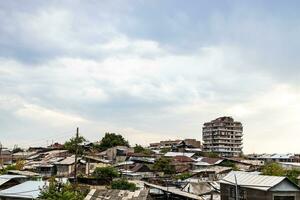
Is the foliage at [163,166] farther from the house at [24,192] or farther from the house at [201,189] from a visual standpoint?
the house at [24,192]

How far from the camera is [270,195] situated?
25547mm

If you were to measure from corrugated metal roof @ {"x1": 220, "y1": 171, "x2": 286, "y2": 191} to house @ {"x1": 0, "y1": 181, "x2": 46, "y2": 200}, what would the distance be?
46.8ft

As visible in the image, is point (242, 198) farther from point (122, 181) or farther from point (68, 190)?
point (122, 181)

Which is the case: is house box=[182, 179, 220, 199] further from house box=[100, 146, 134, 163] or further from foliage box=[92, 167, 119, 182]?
house box=[100, 146, 134, 163]

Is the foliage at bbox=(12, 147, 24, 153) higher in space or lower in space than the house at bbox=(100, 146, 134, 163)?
higher

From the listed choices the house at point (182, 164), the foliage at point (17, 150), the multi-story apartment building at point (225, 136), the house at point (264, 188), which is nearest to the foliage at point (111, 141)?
the house at point (182, 164)

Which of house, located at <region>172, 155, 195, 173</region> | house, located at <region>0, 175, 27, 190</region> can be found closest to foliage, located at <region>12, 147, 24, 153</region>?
house, located at <region>172, 155, 195, 173</region>

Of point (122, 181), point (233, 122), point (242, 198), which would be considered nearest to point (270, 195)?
point (242, 198)

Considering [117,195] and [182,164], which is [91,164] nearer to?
[182,164]

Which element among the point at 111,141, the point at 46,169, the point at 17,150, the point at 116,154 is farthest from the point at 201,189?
the point at 17,150

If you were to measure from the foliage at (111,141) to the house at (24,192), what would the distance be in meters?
50.0

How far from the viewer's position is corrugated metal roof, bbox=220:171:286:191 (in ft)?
84.1

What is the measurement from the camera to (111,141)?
84.6 m

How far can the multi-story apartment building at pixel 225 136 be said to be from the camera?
12962cm
